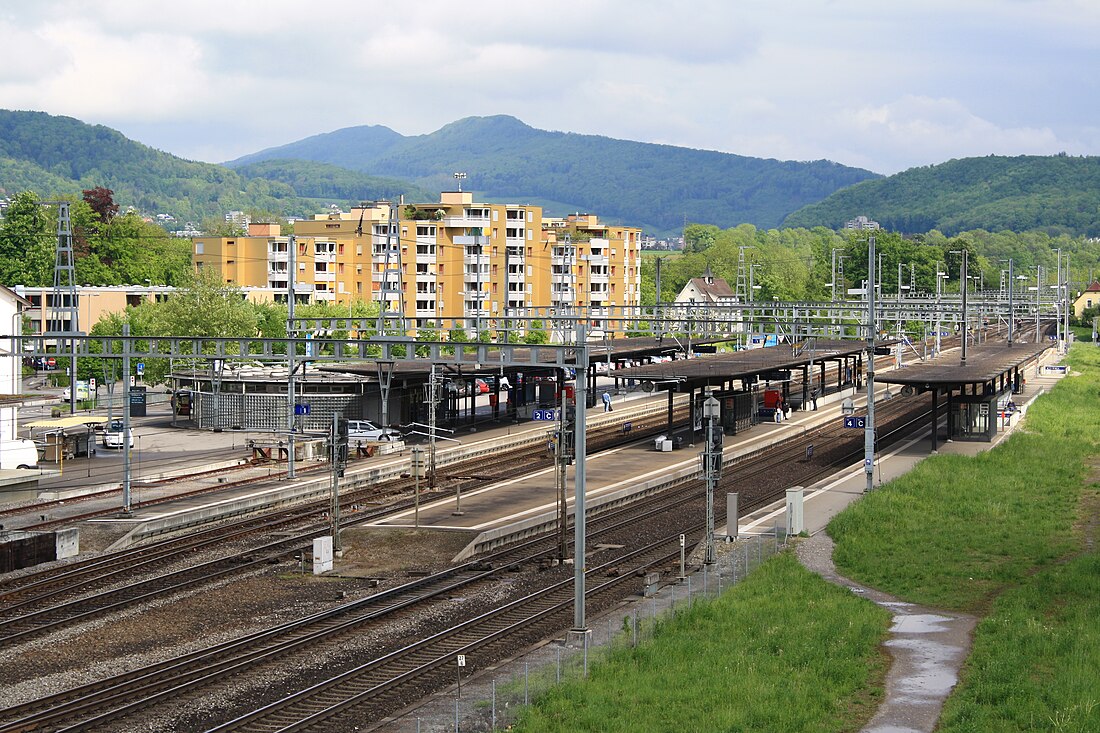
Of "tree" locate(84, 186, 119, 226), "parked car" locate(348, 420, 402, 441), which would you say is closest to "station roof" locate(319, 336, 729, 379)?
"parked car" locate(348, 420, 402, 441)

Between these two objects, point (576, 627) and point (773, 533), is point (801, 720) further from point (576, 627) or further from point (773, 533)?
point (773, 533)

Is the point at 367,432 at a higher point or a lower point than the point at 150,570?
higher

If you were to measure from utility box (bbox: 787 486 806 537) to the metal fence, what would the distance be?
4844mm

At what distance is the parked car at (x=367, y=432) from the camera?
57.3 meters

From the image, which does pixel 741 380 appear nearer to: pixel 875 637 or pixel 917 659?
pixel 875 637

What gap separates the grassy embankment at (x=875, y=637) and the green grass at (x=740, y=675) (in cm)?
3

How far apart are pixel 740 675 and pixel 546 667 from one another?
11.5 feet

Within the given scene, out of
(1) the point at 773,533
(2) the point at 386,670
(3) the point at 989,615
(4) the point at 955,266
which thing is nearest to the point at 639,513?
(1) the point at 773,533

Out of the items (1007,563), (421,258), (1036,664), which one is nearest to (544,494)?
(1007,563)

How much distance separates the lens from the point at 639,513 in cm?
4272

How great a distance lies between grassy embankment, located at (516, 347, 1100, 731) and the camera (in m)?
19.5

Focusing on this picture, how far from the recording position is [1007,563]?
3234cm

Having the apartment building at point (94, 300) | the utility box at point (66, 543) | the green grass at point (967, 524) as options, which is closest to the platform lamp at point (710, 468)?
the green grass at point (967, 524)

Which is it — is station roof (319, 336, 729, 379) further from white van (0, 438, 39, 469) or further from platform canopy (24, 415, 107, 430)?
white van (0, 438, 39, 469)
